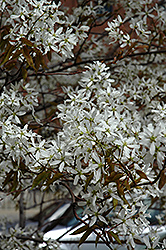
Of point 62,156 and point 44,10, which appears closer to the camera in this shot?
point 62,156

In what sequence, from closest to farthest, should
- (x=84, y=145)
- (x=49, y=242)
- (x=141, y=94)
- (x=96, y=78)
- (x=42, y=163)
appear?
(x=84, y=145) < (x=42, y=163) < (x=96, y=78) < (x=49, y=242) < (x=141, y=94)

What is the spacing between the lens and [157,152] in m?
1.04

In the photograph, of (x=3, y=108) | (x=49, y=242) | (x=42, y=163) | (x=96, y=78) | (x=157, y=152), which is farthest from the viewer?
(x=49, y=242)

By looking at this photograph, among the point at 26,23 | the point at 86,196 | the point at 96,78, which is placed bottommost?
the point at 86,196

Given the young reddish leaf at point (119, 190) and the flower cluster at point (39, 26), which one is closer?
the young reddish leaf at point (119, 190)

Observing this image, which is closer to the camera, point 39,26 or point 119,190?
point 119,190

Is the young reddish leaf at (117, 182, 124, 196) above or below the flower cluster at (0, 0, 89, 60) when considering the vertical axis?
below

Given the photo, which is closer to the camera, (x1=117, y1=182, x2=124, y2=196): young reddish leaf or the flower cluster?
(x1=117, y1=182, x2=124, y2=196): young reddish leaf

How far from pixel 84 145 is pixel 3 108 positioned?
2.06ft

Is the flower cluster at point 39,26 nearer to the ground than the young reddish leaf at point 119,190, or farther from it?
farther from it

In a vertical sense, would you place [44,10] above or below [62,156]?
above

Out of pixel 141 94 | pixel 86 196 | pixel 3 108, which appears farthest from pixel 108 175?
pixel 141 94

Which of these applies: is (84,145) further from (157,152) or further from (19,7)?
(19,7)

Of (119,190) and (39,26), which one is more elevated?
(39,26)
